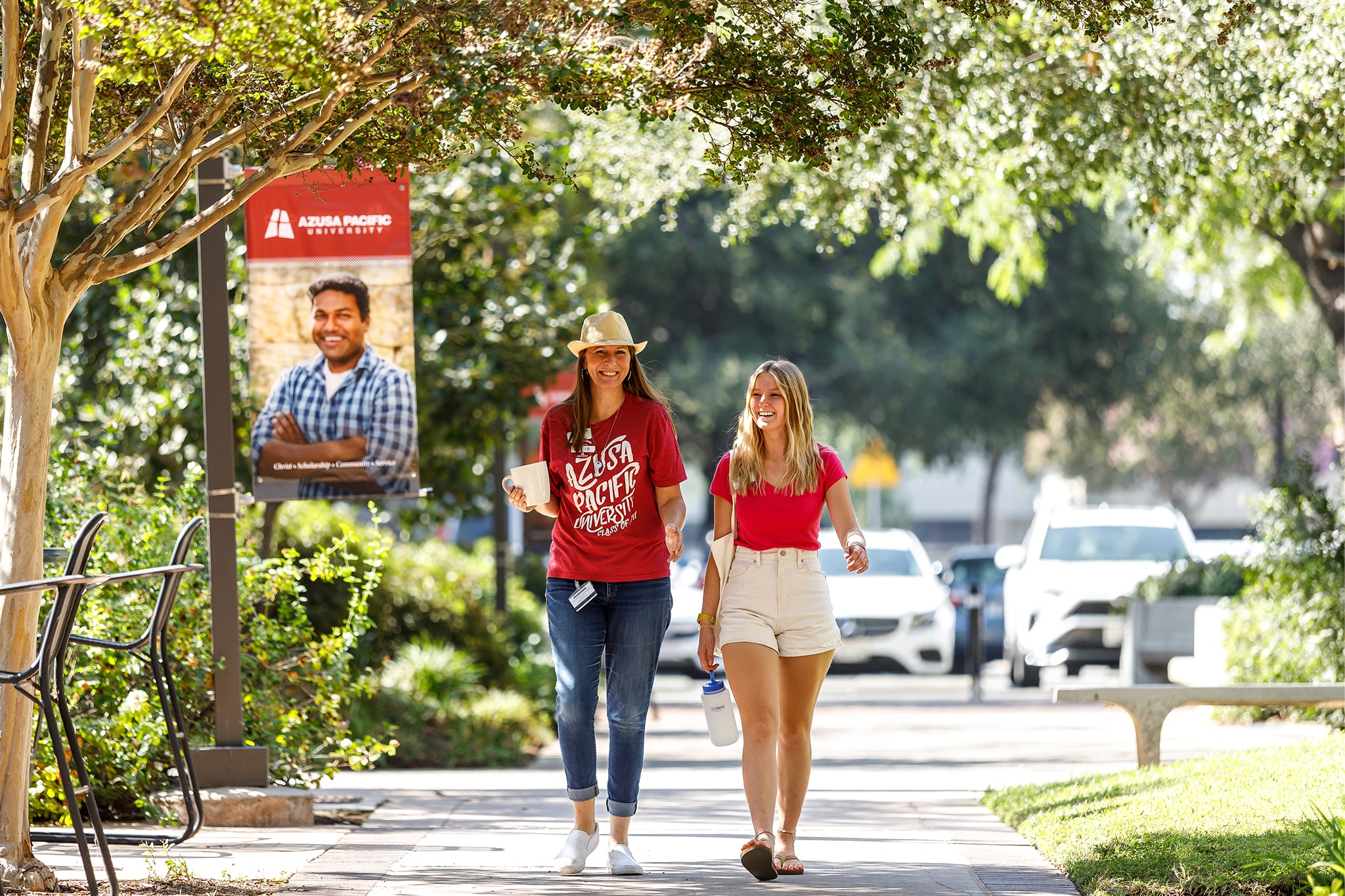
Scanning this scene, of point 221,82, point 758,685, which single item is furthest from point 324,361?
point 758,685

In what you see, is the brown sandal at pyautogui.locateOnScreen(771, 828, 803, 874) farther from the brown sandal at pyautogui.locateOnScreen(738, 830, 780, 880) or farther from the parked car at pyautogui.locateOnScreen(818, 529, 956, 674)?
the parked car at pyautogui.locateOnScreen(818, 529, 956, 674)

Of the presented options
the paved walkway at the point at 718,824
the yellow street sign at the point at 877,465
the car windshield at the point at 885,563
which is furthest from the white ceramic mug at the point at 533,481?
the yellow street sign at the point at 877,465

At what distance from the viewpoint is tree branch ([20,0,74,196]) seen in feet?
16.9

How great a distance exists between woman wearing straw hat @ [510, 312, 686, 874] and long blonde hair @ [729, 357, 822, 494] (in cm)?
23

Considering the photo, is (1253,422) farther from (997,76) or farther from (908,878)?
(908,878)

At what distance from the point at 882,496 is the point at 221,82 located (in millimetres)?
56688

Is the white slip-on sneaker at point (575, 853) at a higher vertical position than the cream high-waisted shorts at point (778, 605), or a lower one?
lower

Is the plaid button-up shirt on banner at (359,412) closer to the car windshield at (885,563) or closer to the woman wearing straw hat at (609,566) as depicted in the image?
the woman wearing straw hat at (609,566)

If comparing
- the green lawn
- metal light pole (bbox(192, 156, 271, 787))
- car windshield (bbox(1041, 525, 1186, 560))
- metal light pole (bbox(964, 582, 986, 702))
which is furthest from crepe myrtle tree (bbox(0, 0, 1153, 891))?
car windshield (bbox(1041, 525, 1186, 560))

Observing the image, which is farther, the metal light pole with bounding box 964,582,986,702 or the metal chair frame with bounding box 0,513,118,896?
the metal light pole with bounding box 964,582,986,702

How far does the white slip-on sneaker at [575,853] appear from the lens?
5691mm

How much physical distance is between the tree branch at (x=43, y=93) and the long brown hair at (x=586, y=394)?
76.2 inches

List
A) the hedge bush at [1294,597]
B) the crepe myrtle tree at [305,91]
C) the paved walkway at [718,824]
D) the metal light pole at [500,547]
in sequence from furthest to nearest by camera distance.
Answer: the metal light pole at [500,547]
the hedge bush at [1294,597]
the paved walkway at [718,824]
the crepe myrtle tree at [305,91]

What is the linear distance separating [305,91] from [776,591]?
96.2 inches
